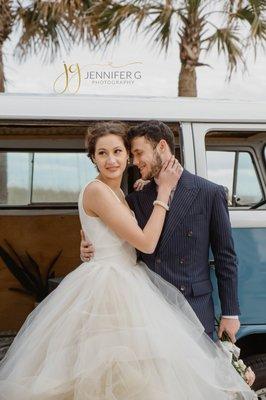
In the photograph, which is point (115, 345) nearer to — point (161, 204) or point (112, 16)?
point (161, 204)

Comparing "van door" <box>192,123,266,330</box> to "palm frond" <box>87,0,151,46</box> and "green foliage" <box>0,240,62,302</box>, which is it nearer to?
"green foliage" <box>0,240,62,302</box>

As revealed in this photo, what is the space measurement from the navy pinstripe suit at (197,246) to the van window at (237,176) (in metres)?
0.78

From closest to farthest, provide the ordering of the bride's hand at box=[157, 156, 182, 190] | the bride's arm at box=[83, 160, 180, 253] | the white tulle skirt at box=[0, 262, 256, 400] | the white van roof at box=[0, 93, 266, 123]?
the white tulle skirt at box=[0, 262, 256, 400], the bride's arm at box=[83, 160, 180, 253], the bride's hand at box=[157, 156, 182, 190], the white van roof at box=[0, 93, 266, 123]

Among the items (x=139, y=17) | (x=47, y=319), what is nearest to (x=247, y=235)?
(x=47, y=319)

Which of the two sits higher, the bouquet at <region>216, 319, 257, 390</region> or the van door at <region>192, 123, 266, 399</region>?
the van door at <region>192, 123, 266, 399</region>

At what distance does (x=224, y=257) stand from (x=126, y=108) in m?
1.09

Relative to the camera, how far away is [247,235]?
343cm

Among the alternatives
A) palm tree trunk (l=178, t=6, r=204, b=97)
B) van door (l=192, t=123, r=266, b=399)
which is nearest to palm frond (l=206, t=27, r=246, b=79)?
palm tree trunk (l=178, t=6, r=204, b=97)

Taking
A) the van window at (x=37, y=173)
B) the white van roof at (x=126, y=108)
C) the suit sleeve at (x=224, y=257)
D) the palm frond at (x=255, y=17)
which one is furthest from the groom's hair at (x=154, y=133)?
the palm frond at (x=255, y=17)

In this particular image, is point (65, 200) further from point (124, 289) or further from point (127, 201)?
point (124, 289)

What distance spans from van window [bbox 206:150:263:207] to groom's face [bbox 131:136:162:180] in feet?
2.85

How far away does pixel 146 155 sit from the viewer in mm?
2846

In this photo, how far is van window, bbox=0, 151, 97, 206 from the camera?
615 cm

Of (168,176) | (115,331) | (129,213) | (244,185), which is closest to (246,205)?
(244,185)
